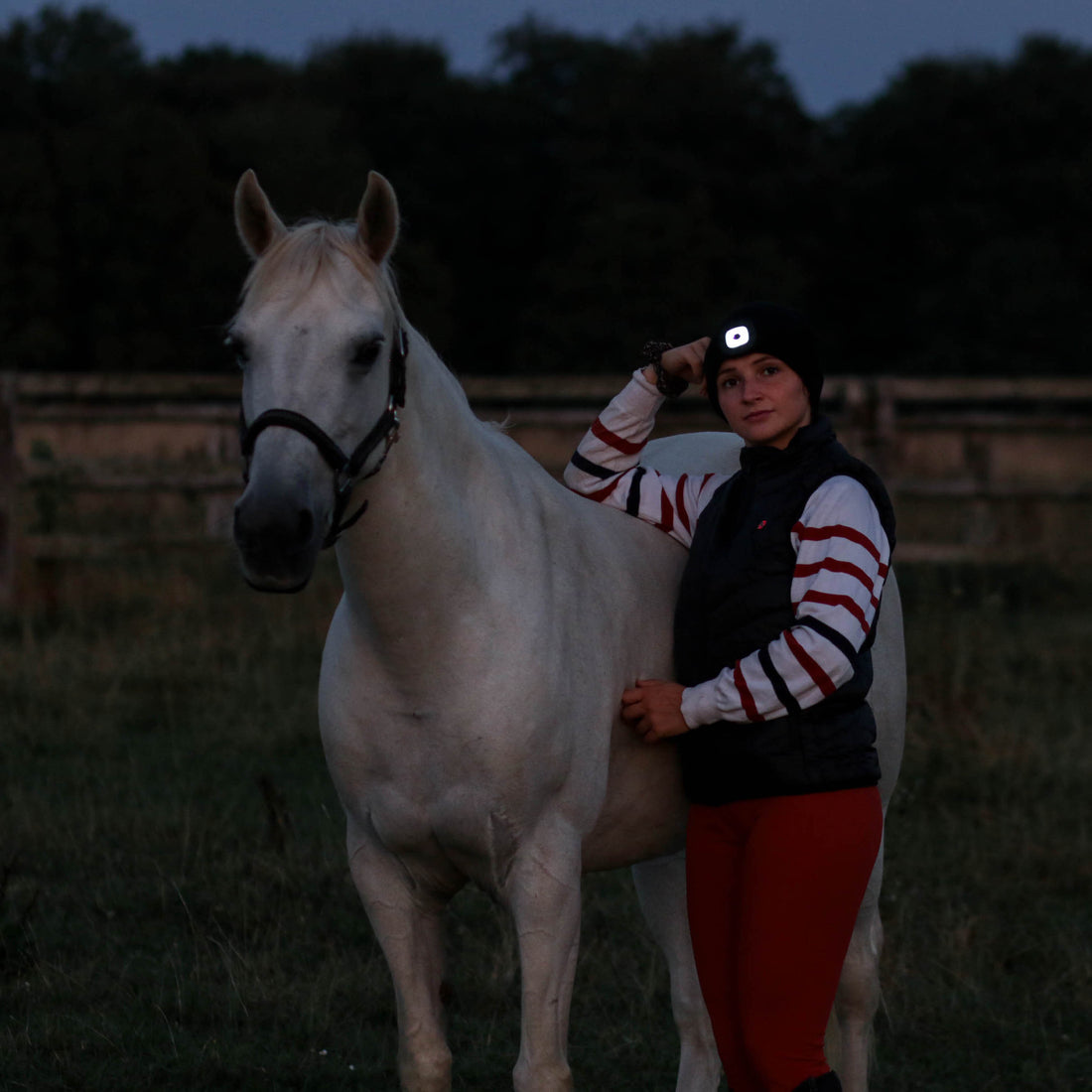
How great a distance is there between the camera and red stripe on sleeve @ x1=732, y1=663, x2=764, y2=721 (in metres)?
2.76

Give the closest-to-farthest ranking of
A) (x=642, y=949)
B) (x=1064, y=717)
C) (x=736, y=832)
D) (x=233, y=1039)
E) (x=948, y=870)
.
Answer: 1. (x=736, y=832)
2. (x=233, y=1039)
3. (x=642, y=949)
4. (x=948, y=870)
5. (x=1064, y=717)

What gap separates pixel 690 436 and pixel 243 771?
292cm

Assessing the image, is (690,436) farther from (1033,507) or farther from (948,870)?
(1033,507)

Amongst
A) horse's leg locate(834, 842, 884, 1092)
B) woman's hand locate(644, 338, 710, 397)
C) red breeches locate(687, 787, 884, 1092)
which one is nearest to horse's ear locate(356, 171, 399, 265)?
woman's hand locate(644, 338, 710, 397)

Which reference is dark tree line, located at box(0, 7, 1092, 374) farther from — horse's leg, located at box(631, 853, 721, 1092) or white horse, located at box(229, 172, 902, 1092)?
white horse, located at box(229, 172, 902, 1092)

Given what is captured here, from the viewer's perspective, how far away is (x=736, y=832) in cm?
293

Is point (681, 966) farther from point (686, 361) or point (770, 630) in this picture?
point (686, 361)

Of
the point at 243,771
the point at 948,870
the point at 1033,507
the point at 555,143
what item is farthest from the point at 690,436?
the point at 555,143

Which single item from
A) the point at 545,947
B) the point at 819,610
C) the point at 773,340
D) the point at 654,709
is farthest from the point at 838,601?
the point at 545,947

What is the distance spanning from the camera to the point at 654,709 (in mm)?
2939

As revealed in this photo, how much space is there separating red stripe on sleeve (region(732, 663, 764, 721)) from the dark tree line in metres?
21.5

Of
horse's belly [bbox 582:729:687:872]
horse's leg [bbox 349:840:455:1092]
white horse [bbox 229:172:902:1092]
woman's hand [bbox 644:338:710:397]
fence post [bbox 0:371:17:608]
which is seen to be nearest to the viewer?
white horse [bbox 229:172:902:1092]

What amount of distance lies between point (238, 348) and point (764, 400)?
1.01m

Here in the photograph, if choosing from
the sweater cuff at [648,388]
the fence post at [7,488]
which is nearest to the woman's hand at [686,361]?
the sweater cuff at [648,388]
